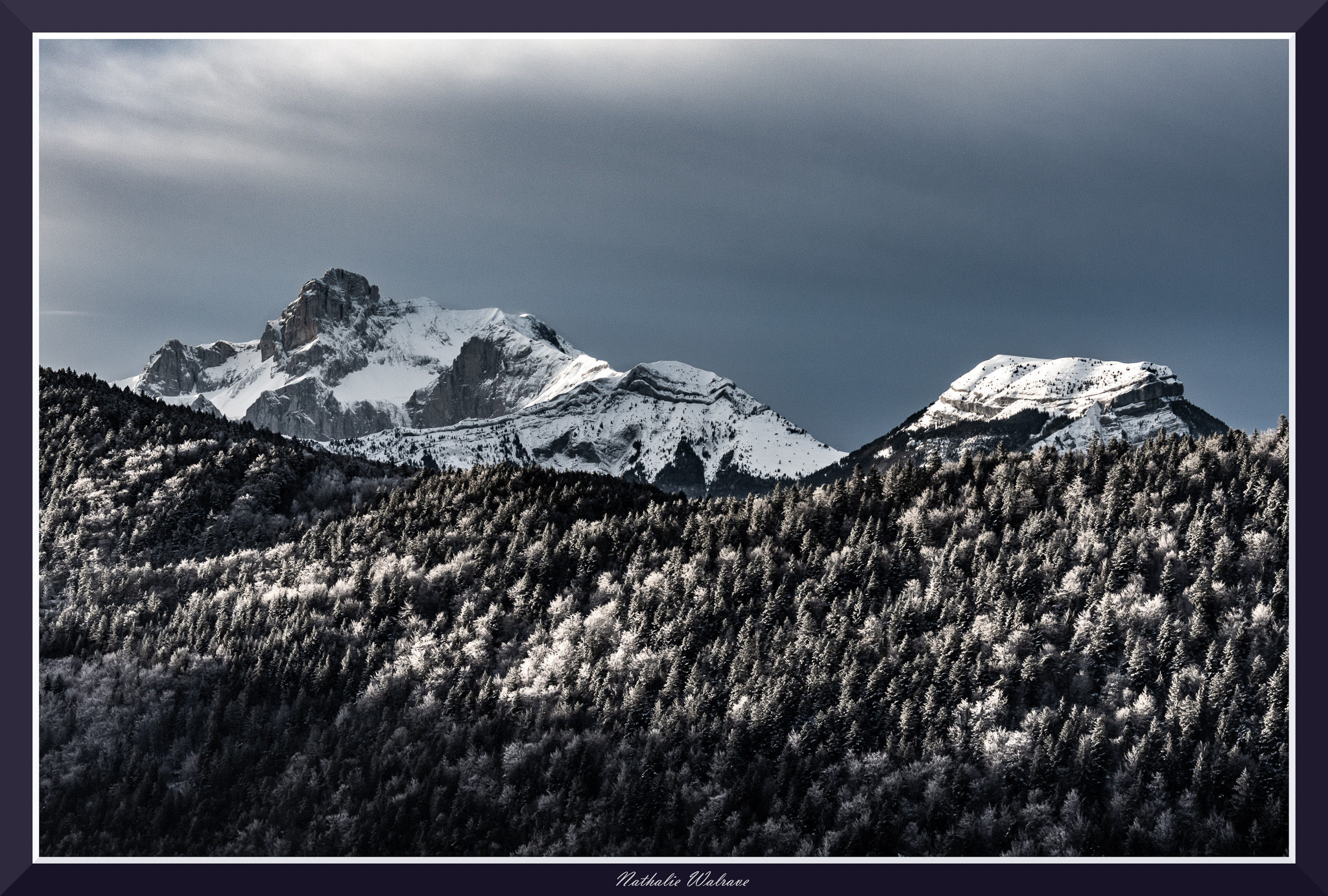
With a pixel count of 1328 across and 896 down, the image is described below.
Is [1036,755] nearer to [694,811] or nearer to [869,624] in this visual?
[869,624]

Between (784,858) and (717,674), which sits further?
(717,674)

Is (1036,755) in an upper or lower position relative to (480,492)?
lower

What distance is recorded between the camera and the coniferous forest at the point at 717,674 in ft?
321

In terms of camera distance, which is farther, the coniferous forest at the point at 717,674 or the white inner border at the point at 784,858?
the coniferous forest at the point at 717,674

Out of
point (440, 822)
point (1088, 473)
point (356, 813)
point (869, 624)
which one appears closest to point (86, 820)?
point (356, 813)

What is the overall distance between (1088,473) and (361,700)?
323 feet

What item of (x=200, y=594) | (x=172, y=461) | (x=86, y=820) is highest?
(x=172, y=461)

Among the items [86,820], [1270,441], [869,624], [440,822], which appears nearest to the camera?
[86,820]

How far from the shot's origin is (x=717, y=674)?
11888 centimetres

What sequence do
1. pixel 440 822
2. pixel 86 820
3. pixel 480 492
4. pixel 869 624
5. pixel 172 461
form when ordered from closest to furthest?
pixel 86 820 → pixel 440 822 → pixel 869 624 → pixel 480 492 → pixel 172 461

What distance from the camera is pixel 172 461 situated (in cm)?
18788

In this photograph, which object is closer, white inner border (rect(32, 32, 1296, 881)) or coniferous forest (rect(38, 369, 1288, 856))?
white inner border (rect(32, 32, 1296, 881))

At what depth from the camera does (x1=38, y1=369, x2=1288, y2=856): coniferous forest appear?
97.8 meters

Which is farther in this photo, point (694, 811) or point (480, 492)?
point (480, 492)
